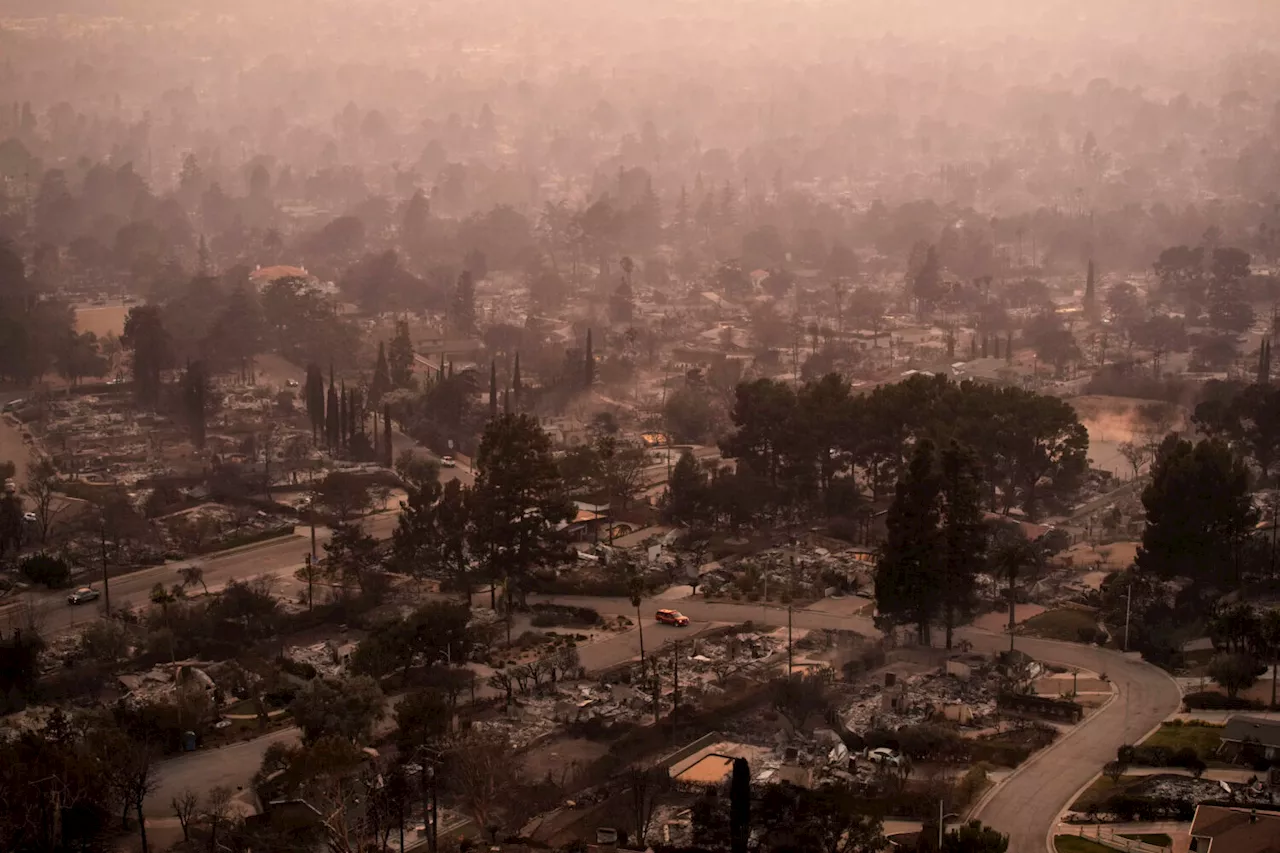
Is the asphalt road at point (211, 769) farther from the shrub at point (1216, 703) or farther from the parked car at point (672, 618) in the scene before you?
the shrub at point (1216, 703)

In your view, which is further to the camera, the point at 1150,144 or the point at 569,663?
the point at 1150,144

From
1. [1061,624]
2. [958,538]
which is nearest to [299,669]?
[958,538]

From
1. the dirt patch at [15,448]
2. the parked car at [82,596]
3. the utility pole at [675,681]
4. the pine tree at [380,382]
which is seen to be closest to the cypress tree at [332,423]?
the pine tree at [380,382]

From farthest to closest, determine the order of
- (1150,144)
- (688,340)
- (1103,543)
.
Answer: (1150,144) → (688,340) → (1103,543)

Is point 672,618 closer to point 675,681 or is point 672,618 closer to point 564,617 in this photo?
point 564,617

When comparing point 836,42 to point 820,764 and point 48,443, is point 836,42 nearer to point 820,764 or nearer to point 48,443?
point 48,443

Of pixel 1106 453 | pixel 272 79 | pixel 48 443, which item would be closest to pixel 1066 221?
pixel 1106 453
